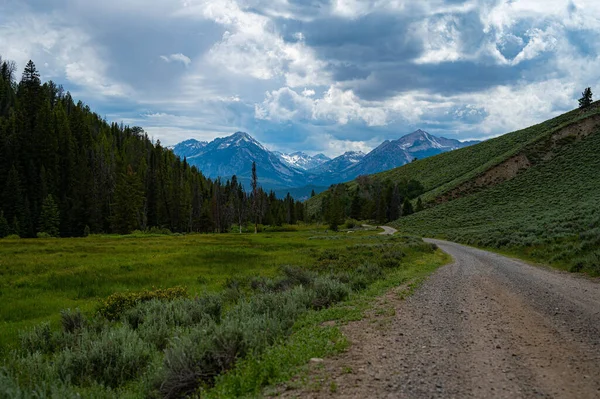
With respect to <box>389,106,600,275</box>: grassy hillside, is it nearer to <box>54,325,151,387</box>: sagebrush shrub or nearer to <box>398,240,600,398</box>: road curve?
<box>398,240,600,398</box>: road curve

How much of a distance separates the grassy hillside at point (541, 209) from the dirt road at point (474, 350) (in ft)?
34.5

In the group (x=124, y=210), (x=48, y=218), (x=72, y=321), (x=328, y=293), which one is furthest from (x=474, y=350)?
(x=48, y=218)

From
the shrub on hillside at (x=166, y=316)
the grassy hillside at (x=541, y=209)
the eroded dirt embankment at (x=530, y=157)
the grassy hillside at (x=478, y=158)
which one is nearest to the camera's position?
the shrub on hillside at (x=166, y=316)

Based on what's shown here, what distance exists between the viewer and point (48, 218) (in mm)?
69938

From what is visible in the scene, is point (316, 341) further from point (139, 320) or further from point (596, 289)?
point (596, 289)

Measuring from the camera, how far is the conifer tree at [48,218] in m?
69.5

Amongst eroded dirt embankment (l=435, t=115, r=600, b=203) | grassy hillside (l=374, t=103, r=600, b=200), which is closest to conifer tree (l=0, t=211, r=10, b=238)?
eroded dirt embankment (l=435, t=115, r=600, b=203)

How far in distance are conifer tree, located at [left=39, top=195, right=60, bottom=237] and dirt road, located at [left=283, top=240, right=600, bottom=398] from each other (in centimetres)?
7607

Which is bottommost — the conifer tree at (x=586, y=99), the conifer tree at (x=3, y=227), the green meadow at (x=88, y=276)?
the green meadow at (x=88, y=276)

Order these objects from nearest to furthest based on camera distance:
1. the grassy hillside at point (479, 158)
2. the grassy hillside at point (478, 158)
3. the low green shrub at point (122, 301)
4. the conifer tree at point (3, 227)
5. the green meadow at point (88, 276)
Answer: the low green shrub at point (122, 301) < the green meadow at point (88, 276) < the conifer tree at point (3, 227) < the grassy hillside at point (479, 158) < the grassy hillside at point (478, 158)

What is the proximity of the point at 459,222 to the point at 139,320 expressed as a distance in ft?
225

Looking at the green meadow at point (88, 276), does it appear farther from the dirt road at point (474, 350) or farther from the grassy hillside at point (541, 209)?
the grassy hillside at point (541, 209)

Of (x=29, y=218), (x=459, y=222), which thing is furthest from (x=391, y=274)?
(x=29, y=218)

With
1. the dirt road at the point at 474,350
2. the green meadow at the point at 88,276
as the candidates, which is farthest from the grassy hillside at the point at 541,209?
the green meadow at the point at 88,276
